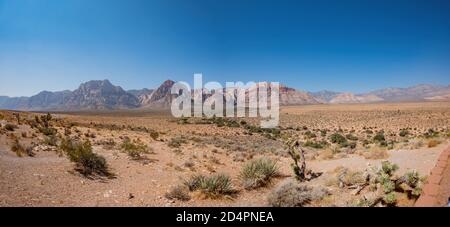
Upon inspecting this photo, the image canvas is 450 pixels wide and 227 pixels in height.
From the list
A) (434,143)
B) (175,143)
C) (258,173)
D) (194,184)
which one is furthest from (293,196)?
(175,143)

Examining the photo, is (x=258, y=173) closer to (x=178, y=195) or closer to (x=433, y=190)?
(x=178, y=195)

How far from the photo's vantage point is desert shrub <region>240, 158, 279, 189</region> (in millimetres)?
9211

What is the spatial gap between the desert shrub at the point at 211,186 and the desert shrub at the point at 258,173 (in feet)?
2.67

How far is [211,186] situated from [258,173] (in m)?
2.28

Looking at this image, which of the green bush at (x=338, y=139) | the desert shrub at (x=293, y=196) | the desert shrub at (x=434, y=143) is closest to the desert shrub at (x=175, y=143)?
the desert shrub at (x=293, y=196)

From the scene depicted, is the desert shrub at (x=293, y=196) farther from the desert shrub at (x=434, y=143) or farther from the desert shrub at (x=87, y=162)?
the desert shrub at (x=434, y=143)

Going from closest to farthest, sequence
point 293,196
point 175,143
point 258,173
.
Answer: point 293,196
point 258,173
point 175,143

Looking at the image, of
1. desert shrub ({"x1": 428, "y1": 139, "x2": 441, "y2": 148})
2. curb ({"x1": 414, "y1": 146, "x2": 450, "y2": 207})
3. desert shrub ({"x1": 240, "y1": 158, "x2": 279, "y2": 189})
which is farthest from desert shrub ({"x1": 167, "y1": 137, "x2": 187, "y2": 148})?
curb ({"x1": 414, "y1": 146, "x2": 450, "y2": 207})

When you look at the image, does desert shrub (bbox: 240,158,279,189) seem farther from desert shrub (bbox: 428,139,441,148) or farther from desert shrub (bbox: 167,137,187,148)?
desert shrub (bbox: 167,137,187,148)

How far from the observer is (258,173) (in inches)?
378

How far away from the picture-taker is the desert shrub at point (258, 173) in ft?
30.2
